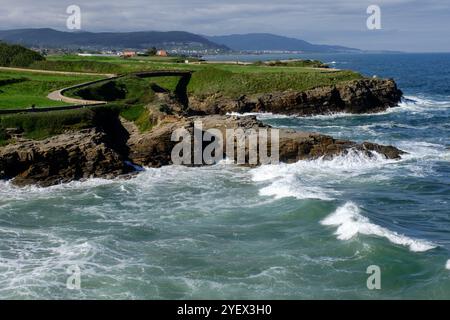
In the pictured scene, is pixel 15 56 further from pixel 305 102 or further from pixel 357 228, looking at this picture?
pixel 357 228

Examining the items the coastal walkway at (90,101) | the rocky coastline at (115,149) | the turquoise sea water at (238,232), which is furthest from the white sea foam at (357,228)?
the coastal walkway at (90,101)

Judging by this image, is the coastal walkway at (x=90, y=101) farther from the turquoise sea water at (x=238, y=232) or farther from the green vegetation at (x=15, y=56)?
the green vegetation at (x=15, y=56)

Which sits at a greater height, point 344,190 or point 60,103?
point 60,103

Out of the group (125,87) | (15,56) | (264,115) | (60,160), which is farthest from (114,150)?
(15,56)

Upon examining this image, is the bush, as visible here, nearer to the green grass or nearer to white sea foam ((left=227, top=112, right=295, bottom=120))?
the green grass

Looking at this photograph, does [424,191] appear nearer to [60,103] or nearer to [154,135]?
[154,135]
